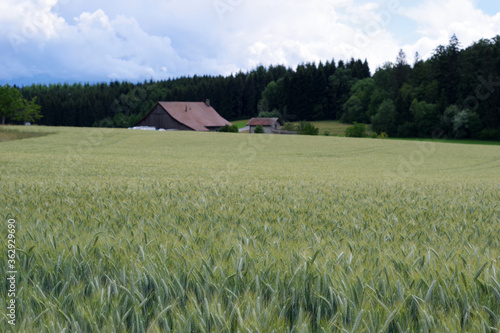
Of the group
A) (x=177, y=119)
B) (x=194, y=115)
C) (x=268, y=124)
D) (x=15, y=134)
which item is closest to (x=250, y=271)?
(x=15, y=134)

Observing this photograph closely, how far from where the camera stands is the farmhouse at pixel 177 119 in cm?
9581

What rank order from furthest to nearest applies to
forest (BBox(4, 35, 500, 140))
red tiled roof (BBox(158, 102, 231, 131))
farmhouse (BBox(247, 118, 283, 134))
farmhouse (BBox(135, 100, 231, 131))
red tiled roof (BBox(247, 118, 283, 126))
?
red tiled roof (BBox(247, 118, 283, 126)) → farmhouse (BBox(247, 118, 283, 134)) → red tiled roof (BBox(158, 102, 231, 131)) → farmhouse (BBox(135, 100, 231, 131)) → forest (BBox(4, 35, 500, 140))

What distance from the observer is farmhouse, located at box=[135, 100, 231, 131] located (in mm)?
95812

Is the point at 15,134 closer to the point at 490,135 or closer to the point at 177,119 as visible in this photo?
the point at 177,119

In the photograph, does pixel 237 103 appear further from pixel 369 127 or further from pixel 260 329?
pixel 260 329

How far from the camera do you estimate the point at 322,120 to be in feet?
433

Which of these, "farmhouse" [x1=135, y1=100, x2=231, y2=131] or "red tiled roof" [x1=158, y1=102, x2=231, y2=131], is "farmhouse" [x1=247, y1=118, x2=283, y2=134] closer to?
"red tiled roof" [x1=158, y1=102, x2=231, y2=131]

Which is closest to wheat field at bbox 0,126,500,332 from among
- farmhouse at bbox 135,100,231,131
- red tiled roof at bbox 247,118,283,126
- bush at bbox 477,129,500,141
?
bush at bbox 477,129,500,141

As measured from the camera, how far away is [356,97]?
125250mm

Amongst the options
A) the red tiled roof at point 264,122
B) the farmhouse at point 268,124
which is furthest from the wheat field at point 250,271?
the red tiled roof at point 264,122

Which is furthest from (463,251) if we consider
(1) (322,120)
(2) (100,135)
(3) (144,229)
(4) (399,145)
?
(1) (322,120)

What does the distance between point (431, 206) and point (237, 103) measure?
472ft

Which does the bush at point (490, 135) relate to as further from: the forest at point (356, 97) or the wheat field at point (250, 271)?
the wheat field at point (250, 271)

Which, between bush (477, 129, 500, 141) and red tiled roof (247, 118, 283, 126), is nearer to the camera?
bush (477, 129, 500, 141)
